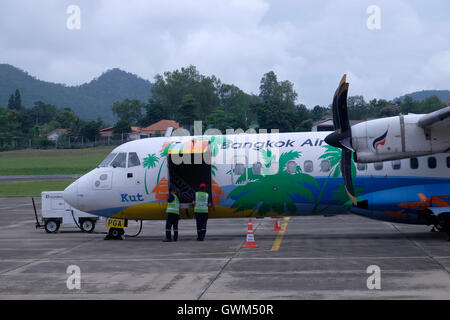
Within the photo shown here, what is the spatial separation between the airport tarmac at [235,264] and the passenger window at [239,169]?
2272 millimetres

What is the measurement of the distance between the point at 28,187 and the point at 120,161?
110 ft

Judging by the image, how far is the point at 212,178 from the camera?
18719mm

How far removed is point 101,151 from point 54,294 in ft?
171

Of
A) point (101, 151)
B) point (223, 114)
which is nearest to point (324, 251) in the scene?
point (223, 114)

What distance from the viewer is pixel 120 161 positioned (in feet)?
64.0

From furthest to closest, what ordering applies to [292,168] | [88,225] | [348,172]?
[88,225] < [292,168] < [348,172]

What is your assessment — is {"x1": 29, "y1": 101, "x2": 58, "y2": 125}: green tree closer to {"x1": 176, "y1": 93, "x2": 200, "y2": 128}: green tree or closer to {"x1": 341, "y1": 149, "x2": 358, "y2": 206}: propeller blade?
{"x1": 176, "y1": 93, "x2": 200, "y2": 128}: green tree

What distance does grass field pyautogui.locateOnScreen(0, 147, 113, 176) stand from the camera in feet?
204

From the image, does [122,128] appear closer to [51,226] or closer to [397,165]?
[51,226]

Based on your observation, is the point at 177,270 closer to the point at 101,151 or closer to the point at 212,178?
the point at 212,178

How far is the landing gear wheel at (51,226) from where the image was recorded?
74.6 feet

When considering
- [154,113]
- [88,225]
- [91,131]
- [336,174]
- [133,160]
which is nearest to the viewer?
[336,174]

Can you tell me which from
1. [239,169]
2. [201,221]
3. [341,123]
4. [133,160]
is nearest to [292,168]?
[239,169]
